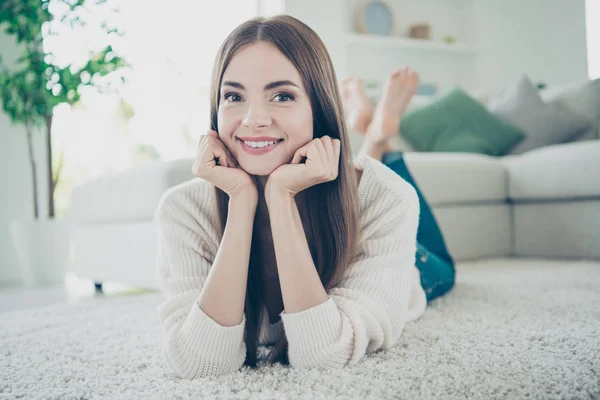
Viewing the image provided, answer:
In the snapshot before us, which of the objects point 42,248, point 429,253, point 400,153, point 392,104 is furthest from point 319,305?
point 42,248

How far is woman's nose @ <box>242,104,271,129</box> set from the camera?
938mm

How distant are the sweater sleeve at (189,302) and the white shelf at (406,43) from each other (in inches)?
161

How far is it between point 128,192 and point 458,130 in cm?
200

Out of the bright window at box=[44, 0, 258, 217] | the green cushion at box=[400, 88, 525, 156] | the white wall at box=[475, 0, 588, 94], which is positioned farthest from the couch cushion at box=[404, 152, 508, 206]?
the white wall at box=[475, 0, 588, 94]

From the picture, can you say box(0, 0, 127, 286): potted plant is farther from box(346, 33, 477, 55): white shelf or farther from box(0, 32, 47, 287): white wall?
box(346, 33, 477, 55): white shelf

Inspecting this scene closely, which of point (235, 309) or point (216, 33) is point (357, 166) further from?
point (216, 33)

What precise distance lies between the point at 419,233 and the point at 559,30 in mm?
4521

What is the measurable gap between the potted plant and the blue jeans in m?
1.66

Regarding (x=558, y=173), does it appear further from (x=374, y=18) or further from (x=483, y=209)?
(x=374, y=18)

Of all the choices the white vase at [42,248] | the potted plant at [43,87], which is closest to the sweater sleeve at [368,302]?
the potted plant at [43,87]

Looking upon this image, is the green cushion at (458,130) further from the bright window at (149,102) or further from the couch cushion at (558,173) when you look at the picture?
the bright window at (149,102)

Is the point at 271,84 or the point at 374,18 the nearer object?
the point at 271,84

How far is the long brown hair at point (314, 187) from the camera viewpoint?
0.99 metres

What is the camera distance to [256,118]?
0.94 meters
